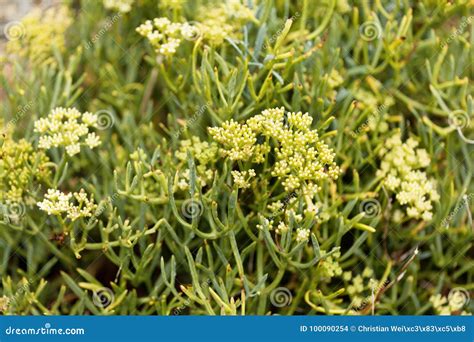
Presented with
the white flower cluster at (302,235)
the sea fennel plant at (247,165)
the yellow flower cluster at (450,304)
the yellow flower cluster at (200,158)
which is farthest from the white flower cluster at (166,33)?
the yellow flower cluster at (450,304)

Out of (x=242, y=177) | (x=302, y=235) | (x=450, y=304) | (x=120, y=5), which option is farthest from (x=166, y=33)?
(x=450, y=304)

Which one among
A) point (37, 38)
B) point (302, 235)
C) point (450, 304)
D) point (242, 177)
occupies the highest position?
point (37, 38)

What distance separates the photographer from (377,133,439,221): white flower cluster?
4.20ft

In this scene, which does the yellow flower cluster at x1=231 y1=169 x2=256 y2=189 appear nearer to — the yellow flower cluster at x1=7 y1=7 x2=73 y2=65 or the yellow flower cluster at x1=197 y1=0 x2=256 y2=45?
the yellow flower cluster at x1=197 y1=0 x2=256 y2=45

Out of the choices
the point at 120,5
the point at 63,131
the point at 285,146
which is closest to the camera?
the point at 285,146

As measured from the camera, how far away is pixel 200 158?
1252 millimetres

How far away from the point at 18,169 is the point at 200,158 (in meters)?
0.40

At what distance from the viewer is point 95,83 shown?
60.7 inches

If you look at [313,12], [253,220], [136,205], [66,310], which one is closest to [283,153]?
[253,220]

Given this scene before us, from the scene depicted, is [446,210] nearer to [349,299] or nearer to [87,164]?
[349,299]

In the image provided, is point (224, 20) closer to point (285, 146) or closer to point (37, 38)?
point (285, 146)

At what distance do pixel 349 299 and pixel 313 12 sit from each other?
0.70 meters

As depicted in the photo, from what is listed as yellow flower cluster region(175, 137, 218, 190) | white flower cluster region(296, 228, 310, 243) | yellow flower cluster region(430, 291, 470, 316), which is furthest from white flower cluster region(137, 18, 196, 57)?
yellow flower cluster region(430, 291, 470, 316)

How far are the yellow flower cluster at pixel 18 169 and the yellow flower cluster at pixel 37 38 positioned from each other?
0.30m
